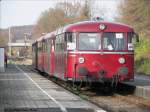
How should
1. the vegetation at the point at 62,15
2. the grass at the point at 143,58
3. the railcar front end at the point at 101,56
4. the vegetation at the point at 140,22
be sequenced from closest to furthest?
1. the railcar front end at the point at 101,56
2. the grass at the point at 143,58
3. the vegetation at the point at 140,22
4. the vegetation at the point at 62,15

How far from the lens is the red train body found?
22.0 meters

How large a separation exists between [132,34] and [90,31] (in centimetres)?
174

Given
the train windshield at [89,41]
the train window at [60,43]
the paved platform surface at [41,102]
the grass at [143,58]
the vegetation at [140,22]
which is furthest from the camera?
the vegetation at [140,22]

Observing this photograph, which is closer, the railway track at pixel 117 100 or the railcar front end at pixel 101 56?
the railway track at pixel 117 100

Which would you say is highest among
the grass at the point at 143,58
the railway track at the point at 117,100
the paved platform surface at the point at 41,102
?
the grass at the point at 143,58

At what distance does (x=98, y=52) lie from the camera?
2211 centimetres

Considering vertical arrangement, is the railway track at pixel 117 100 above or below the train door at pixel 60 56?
below

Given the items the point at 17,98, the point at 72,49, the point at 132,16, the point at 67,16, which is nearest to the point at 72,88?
the point at 72,49

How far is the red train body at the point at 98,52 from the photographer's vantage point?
866 inches

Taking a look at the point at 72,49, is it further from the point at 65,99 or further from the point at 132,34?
the point at 65,99

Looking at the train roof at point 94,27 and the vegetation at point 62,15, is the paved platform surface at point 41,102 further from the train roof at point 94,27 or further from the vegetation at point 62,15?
the vegetation at point 62,15

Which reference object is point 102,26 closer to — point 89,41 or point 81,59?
point 89,41

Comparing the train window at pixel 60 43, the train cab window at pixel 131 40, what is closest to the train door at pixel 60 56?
the train window at pixel 60 43

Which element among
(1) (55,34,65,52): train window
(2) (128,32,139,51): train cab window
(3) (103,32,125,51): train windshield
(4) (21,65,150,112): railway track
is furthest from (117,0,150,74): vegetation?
(3) (103,32,125,51): train windshield
